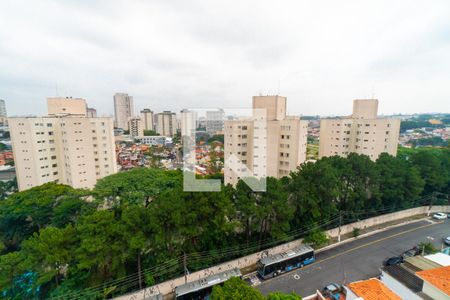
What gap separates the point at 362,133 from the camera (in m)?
22.0

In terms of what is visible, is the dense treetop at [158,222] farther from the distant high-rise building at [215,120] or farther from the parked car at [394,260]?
the distant high-rise building at [215,120]

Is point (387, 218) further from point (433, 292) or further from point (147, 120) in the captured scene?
point (147, 120)

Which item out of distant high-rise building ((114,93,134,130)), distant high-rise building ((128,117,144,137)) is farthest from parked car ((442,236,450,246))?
distant high-rise building ((114,93,134,130))

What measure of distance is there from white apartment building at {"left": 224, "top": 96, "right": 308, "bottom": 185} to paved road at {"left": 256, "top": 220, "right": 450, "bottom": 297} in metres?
7.55

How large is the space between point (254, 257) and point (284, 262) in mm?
1684

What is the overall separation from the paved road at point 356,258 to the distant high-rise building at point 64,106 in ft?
78.0

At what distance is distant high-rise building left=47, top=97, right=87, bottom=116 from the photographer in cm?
2037

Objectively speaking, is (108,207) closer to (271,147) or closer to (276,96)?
(271,147)

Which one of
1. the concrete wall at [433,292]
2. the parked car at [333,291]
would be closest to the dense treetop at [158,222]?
the parked car at [333,291]

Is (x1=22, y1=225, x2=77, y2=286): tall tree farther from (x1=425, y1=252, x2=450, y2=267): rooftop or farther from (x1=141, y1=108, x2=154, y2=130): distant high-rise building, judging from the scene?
(x1=141, y1=108, x2=154, y2=130): distant high-rise building

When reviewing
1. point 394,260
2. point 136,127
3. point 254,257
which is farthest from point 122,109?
point 394,260

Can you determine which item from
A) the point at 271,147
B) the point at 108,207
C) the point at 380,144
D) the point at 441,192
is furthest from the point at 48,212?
the point at 441,192

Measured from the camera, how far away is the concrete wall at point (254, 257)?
30.1 ft

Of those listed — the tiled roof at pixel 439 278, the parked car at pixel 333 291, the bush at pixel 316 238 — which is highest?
the tiled roof at pixel 439 278
